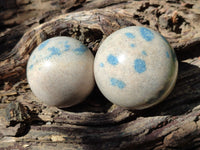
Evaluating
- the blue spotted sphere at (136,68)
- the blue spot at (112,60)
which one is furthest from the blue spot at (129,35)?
the blue spot at (112,60)

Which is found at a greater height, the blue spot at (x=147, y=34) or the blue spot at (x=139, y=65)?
the blue spot at (x=147, y=34)

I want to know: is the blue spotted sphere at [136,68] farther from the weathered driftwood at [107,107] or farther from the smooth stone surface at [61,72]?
the weathered driftwood at [107,107]

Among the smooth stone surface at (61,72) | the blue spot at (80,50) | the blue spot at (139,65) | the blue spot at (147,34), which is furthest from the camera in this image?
the blue spot at (80,50)

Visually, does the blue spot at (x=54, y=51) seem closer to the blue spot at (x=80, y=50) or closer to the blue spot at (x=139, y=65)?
the blue spot at (x=80, y=50)

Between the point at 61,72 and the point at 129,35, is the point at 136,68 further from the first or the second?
the point at 61,72

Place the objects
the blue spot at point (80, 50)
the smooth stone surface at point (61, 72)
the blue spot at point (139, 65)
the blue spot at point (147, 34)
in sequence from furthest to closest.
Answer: the blue spot at point (80, 50)
the smooth stone surface at point (61, 72)
the blue spot at point (147, 34)
the blue spot at point (139, 65)

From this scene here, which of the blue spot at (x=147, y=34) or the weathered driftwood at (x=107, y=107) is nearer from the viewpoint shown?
the blue spot at (x=147, y=34)

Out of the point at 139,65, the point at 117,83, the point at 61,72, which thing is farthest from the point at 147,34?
the point at 61,72
